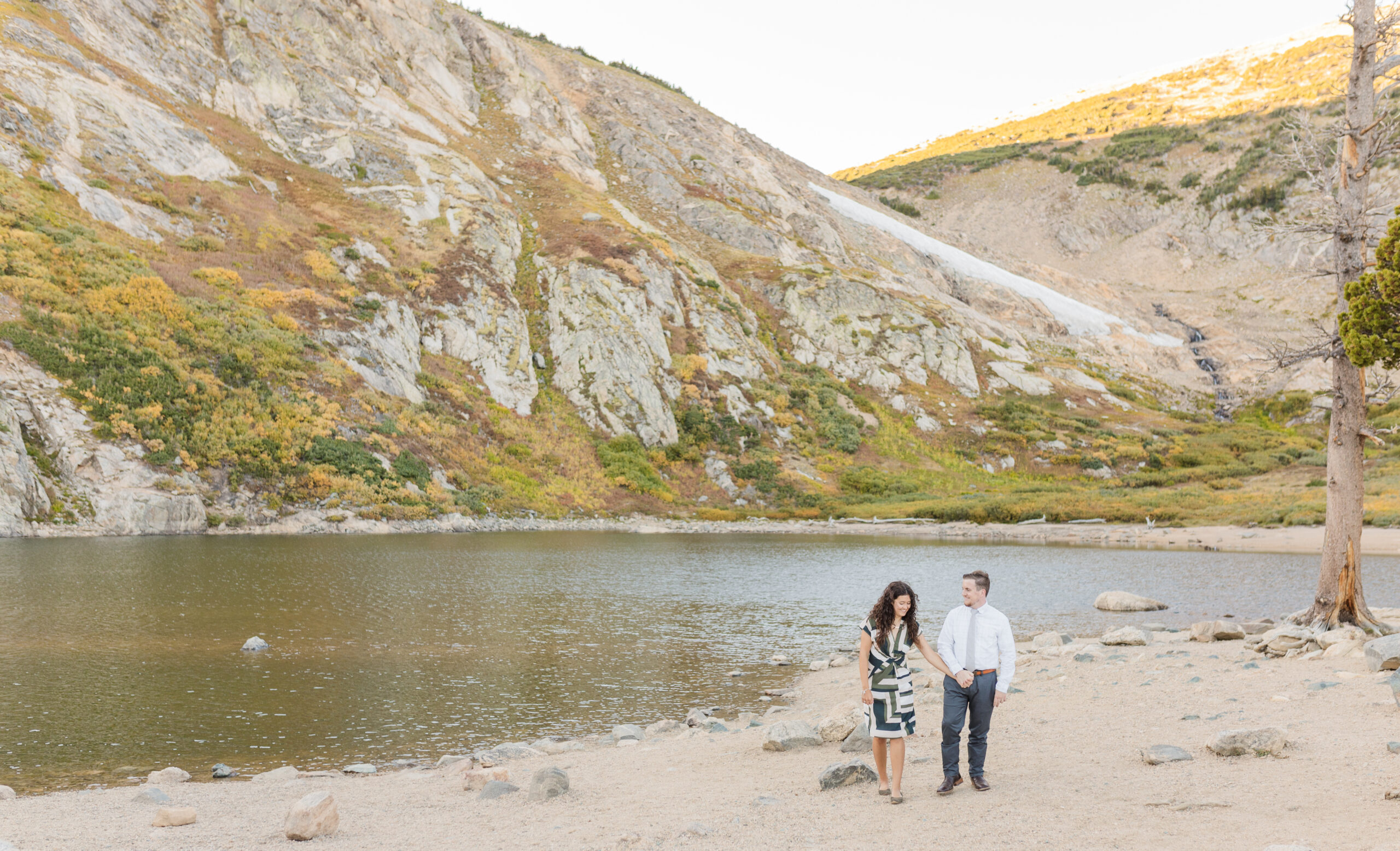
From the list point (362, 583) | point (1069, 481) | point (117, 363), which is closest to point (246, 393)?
point (117, 363)

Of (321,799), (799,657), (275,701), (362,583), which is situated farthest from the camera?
(362,583)

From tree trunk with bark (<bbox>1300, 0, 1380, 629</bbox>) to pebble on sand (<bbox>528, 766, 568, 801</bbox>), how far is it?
1336 centimetres

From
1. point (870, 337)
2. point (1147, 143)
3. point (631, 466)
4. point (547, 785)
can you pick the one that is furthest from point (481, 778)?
point (1147, 143)

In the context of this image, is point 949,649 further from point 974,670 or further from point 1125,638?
point 1125,638

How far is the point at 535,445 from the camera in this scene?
51938 mm

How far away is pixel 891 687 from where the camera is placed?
Result: 7.28 metres

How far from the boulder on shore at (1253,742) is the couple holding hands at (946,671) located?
234 cm

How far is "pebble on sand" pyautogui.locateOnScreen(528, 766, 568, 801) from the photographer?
324 inches

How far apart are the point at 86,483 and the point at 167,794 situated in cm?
3134

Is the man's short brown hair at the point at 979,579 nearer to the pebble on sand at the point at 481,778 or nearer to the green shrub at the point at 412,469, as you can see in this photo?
the pebble on sand at the point at 481,778

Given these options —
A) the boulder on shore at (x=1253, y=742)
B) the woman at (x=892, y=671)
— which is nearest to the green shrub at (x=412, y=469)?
the woman at (x=892, y=671)

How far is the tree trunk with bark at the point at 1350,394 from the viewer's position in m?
13.6

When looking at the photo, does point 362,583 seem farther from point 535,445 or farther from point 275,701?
point 535,445

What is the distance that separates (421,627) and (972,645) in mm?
14931
